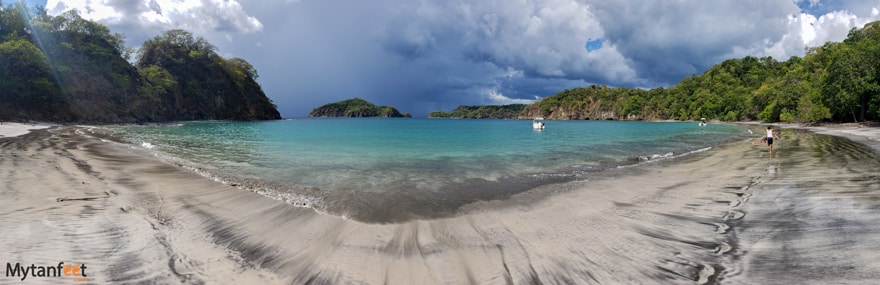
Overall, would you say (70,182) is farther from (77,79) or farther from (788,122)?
(788,122)

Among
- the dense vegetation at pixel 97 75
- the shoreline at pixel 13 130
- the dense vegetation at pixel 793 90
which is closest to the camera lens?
the shoreline at pixel 13 130

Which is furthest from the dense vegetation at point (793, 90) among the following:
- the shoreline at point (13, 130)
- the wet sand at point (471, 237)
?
the shoreline at point (13, 130)

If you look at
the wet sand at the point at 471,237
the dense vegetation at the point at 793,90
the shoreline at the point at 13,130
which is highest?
the dense vegetation at the point at 793,90

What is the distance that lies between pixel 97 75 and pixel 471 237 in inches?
4314

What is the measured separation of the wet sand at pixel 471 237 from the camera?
488cm

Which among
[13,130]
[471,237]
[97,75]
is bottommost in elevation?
[471,237]

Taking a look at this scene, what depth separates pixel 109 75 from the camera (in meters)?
81.4

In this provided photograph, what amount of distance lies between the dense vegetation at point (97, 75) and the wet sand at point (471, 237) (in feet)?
253

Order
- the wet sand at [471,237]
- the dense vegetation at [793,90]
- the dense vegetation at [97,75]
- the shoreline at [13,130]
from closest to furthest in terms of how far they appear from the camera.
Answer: the wet sand at [471,237] → the shoreline at [13,130] → the dense vegetation at [793,90] → the dense vegetation at [97,75]

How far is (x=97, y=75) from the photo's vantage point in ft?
258

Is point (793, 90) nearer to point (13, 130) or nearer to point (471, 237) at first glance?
point (471, 237)

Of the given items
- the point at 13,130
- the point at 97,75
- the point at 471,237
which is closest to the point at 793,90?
the point at 471,237

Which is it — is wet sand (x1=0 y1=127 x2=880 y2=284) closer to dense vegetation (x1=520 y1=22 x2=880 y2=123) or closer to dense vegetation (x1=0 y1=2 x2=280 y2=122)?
dense vegetation (x1=520 y1=22 x2=880 y2=123)

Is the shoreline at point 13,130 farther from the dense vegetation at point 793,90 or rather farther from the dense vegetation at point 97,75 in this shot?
the dense vegetation at point 793,90
